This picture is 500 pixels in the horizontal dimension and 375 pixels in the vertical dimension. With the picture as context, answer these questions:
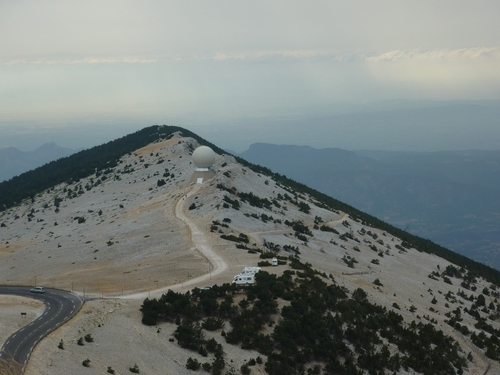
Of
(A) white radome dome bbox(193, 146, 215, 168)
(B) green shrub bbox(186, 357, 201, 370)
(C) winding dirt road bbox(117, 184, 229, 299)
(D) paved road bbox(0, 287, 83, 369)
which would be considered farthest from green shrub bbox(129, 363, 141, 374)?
(A) white radome dome bbox(193, 146, 215, 168)

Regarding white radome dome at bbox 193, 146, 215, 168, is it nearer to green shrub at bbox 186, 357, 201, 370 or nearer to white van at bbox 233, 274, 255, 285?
white van at bbox 233, 274, 255, 285

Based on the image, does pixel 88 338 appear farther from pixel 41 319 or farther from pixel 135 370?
pixel 41 319

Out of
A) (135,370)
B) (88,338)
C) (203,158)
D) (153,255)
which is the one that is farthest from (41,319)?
(203,158)

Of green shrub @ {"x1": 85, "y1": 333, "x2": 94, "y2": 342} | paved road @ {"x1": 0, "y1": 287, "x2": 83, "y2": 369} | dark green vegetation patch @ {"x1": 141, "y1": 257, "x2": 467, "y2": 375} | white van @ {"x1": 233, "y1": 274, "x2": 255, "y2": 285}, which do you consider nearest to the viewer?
paved road @ {"x1": 0, "y1": 287, "x2": 83, "y2": 369}

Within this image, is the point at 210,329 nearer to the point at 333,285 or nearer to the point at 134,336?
the point at 134,336

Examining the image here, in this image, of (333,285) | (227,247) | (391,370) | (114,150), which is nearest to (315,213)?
(227,247)

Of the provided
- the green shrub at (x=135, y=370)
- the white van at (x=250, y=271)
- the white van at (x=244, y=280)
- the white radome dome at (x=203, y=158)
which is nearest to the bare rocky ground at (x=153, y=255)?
the green shrub at (x=135, y=370)

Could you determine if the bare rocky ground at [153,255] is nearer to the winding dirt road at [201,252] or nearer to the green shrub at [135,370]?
the winding dirt road at [201,252]
